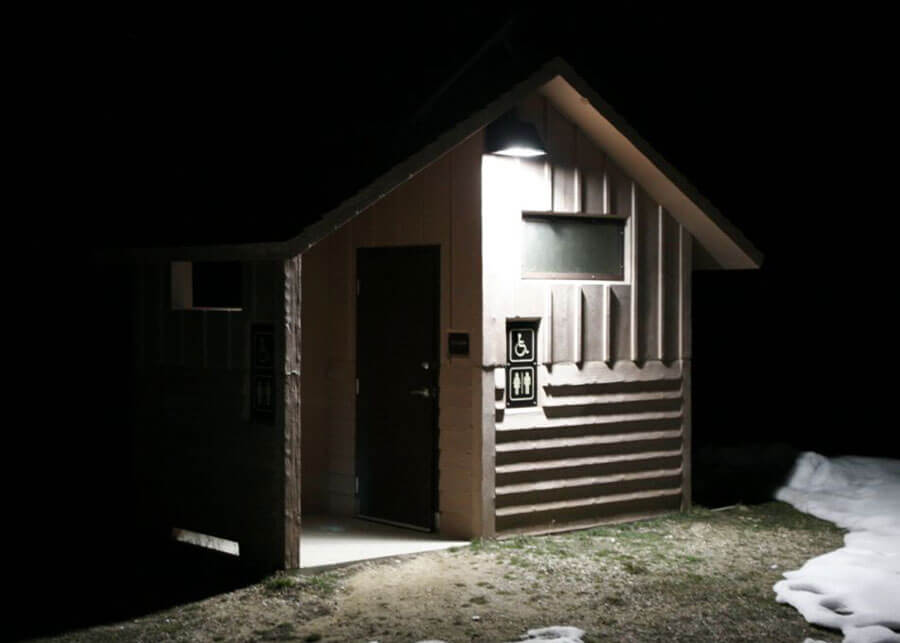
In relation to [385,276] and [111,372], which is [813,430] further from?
[111,372]

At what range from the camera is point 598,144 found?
9945mm

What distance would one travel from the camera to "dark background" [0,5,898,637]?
921 cm

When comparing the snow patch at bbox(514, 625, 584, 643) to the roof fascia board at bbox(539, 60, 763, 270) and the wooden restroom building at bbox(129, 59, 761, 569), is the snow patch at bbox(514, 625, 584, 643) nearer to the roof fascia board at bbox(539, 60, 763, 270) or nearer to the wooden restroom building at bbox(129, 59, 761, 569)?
the wooden restroom building at bbox(129, 59, 761, 569)

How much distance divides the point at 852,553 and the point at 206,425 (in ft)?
17.1

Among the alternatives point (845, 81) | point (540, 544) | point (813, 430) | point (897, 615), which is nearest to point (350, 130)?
point (540, 544)

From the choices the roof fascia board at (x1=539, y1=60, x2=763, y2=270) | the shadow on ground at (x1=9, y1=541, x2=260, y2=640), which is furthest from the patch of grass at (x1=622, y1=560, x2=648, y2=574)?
the roof fascia board at (x1=539, y1=60, x2=763, y2=270)

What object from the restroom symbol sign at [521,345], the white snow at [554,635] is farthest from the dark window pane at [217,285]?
the white snow at [554,635]

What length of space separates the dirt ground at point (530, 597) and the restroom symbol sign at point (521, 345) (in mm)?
1509

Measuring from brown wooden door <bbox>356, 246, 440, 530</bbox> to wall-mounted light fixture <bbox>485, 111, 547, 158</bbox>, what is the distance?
1026mm

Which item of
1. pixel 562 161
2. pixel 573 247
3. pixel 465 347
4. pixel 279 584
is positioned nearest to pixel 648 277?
pixel 573 247

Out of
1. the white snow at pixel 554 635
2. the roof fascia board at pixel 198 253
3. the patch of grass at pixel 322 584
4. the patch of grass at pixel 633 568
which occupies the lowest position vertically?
the white snow at pixel 554 635

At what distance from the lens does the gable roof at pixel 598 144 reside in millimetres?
7797

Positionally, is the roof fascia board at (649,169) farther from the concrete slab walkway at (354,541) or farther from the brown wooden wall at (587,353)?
the concrete slab walkway at (354,541)

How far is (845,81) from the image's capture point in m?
19.2
